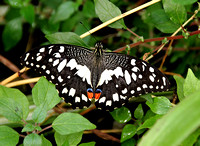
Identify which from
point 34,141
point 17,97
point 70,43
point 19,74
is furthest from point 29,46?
point 34,141

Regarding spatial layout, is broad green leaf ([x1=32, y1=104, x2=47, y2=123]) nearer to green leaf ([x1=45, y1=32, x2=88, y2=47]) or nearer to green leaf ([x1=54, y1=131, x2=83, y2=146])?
green leaf ([x1=54, y1=131, x2=83, y2=146])

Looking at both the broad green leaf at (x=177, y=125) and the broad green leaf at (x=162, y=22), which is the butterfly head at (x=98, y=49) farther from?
the broad green leaf at (x=177, y=125)

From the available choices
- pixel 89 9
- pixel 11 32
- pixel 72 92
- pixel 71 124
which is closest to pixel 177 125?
pixel 71 124

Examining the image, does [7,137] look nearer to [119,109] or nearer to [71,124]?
[71,124]

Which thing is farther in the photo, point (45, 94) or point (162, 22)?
point (162, 22)

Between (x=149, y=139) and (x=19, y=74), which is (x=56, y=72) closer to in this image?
(x=19, y=74)

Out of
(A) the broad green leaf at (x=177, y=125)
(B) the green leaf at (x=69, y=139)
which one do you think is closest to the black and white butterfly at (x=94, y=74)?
(B) the green leaf at (x=69, y=139)

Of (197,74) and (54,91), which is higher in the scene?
(54,91)
